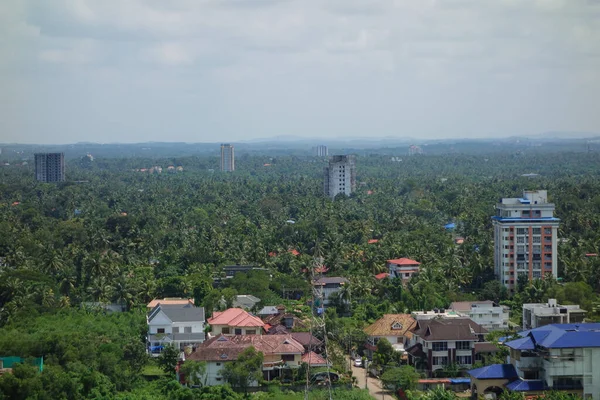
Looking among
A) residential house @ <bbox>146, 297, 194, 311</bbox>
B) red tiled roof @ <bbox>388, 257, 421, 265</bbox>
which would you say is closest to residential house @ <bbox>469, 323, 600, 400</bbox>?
residential house @ <bbox>146, 297, 194, 311</bbox>

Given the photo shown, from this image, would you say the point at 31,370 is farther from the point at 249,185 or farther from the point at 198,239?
the point at 249,185

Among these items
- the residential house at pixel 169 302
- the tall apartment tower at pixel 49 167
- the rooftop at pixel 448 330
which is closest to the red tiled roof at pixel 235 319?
the residential house at pixel 169 302

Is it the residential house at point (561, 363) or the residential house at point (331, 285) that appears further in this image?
the residential house at point (331, 285)

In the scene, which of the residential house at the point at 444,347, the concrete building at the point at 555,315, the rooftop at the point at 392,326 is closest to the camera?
the residential house at the point at 444,347

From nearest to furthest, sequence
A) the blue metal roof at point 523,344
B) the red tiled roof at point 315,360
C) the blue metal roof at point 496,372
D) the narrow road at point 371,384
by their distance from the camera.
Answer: the blue metal roof at point 523,344 < the blue metal roof at point 496,372 < the narrow road at point 371,384 < the red tiled roof at point 315,360

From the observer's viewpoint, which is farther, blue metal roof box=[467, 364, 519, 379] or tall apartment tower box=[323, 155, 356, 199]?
tall apartment tower box=[323, 155, 356, 199]

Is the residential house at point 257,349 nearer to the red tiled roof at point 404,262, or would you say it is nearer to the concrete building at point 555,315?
the concrete building at point 555,315

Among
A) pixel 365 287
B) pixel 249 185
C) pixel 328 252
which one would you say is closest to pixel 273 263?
pixel 328 252

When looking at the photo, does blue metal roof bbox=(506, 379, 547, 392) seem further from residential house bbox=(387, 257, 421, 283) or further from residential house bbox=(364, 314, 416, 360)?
residential house bbox=(387, 257, 421, 283)
